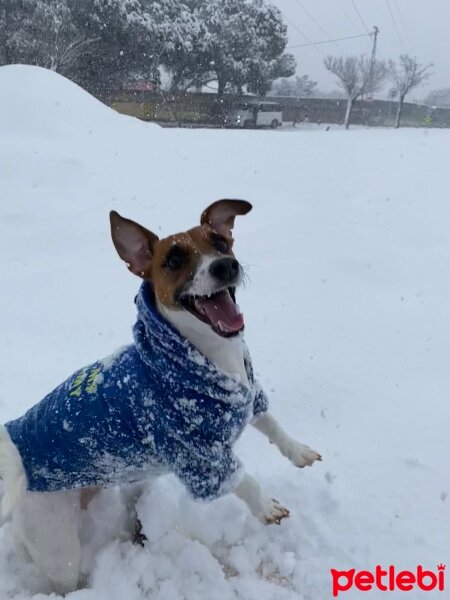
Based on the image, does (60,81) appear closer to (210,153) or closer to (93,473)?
(210,153)

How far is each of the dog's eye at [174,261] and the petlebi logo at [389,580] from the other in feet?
5.91

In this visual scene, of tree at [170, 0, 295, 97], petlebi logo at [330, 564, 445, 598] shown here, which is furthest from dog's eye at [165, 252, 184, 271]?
tree at [170, 0, 295, 97]

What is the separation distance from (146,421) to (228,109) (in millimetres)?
36759

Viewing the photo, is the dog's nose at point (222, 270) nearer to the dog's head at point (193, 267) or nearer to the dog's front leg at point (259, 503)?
the dog's head at point (193, 267)

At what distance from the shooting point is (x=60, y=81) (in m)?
12.1

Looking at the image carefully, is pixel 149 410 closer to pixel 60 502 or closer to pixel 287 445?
pixel 60 502

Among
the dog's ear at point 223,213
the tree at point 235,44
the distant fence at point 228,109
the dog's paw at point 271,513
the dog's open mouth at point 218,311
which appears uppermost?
the tree at point 235,44

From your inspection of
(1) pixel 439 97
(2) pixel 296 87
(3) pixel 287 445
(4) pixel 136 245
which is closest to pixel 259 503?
(3) pixel 287 445

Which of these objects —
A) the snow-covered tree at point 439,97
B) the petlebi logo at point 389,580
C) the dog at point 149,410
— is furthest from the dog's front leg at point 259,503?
the snow-covered tree at point 439,97

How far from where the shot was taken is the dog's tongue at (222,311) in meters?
2.45

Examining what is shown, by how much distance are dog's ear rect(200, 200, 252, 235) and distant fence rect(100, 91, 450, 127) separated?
1171 inches

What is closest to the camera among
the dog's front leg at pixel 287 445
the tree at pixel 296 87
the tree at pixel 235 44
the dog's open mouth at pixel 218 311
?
the dog's open mouth at pixel 218 311

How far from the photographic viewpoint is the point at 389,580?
276cm

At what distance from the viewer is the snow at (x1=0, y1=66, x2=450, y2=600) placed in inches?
114
